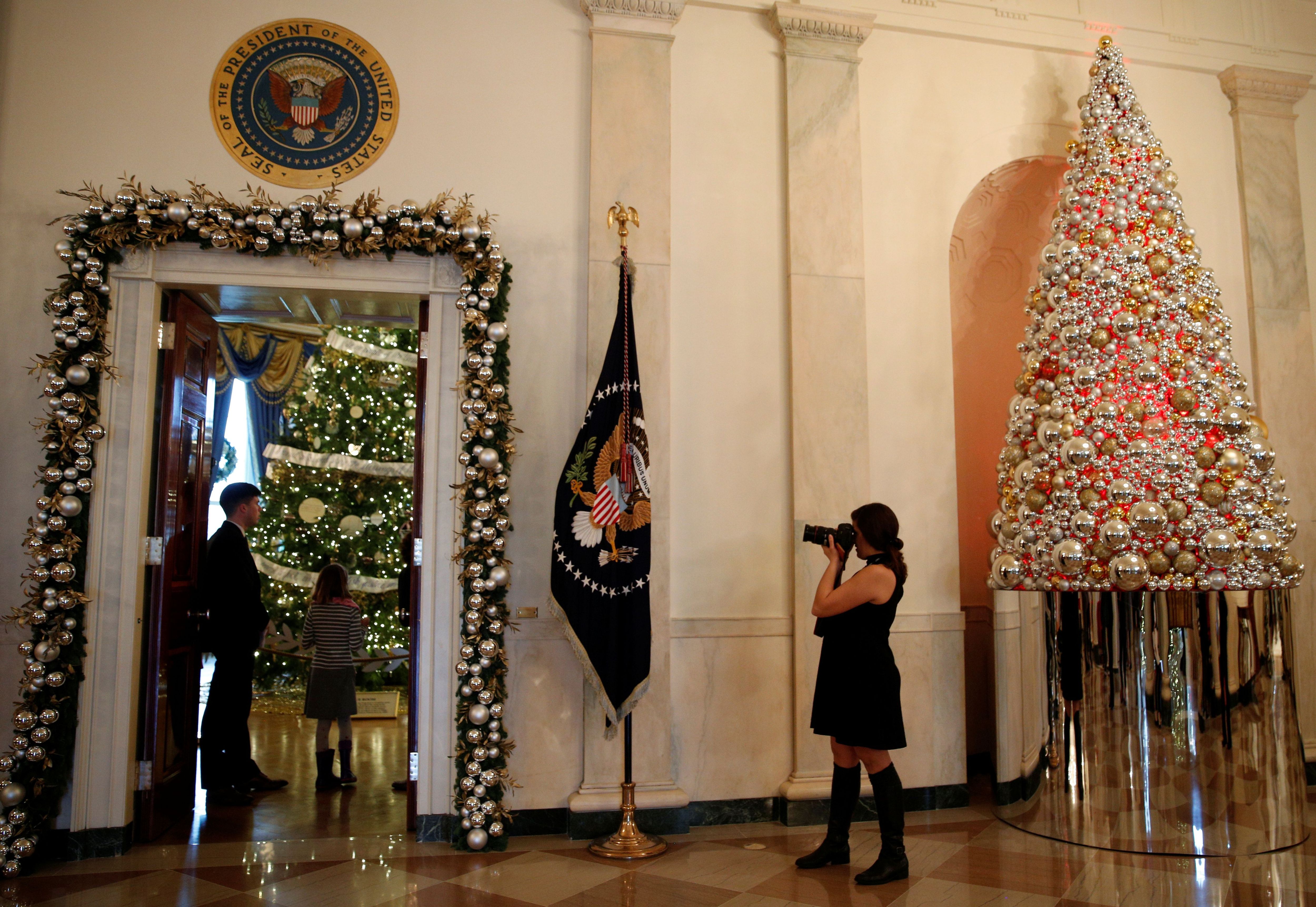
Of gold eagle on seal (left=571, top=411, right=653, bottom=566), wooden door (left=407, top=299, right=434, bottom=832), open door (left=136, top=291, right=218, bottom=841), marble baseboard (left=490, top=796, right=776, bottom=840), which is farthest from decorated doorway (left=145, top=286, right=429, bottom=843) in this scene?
gold eagle on seal (left=571, top=411, right=653, bottom=566)

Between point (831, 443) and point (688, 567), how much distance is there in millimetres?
1109

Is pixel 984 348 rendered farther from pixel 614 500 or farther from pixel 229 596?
pixel 229 596

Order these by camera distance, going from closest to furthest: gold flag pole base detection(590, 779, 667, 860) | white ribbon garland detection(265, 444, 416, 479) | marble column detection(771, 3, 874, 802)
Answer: gold flag pole base detection(590, 779, 667, 860) → marble column detection(771, 3, 874, 802) → white ribbon garland detection(265, 444, 416, 479)

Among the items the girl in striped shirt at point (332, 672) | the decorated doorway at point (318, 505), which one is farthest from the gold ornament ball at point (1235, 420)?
the girl in striped shirt at point (332, 672)

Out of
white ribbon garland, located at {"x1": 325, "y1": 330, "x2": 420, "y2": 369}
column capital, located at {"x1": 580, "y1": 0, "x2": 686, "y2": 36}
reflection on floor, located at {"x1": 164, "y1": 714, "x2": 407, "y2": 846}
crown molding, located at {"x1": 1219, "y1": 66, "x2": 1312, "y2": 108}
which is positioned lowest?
reflection on floor, located at {"x1": 164, "y1": 714, "x2": 407, "y2": 846}

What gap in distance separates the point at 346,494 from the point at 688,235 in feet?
18.3

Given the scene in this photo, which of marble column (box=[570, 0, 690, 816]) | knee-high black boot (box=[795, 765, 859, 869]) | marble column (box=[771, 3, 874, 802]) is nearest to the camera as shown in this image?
knee-high black boot (box=[795, 765, 859, 869])

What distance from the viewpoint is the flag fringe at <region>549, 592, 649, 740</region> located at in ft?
14.4

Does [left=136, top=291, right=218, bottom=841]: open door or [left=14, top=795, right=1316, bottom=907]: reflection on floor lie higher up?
Result: [left=136, top=291, right=218, bottom=841]: open door

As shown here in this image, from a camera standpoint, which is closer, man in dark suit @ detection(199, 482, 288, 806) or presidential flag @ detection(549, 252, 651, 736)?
presidential flag @ detection(549, 252, 651, 736)

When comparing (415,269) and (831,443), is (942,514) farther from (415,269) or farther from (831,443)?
(415,269)

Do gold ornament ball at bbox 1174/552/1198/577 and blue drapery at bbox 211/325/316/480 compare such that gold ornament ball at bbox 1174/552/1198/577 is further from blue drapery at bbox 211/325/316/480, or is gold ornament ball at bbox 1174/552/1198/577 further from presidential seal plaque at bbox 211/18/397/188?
blue drapery at bbox 211/325/316/480

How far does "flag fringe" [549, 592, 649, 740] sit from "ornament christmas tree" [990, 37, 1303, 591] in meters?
2.12

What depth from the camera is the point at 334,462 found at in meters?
9.29
